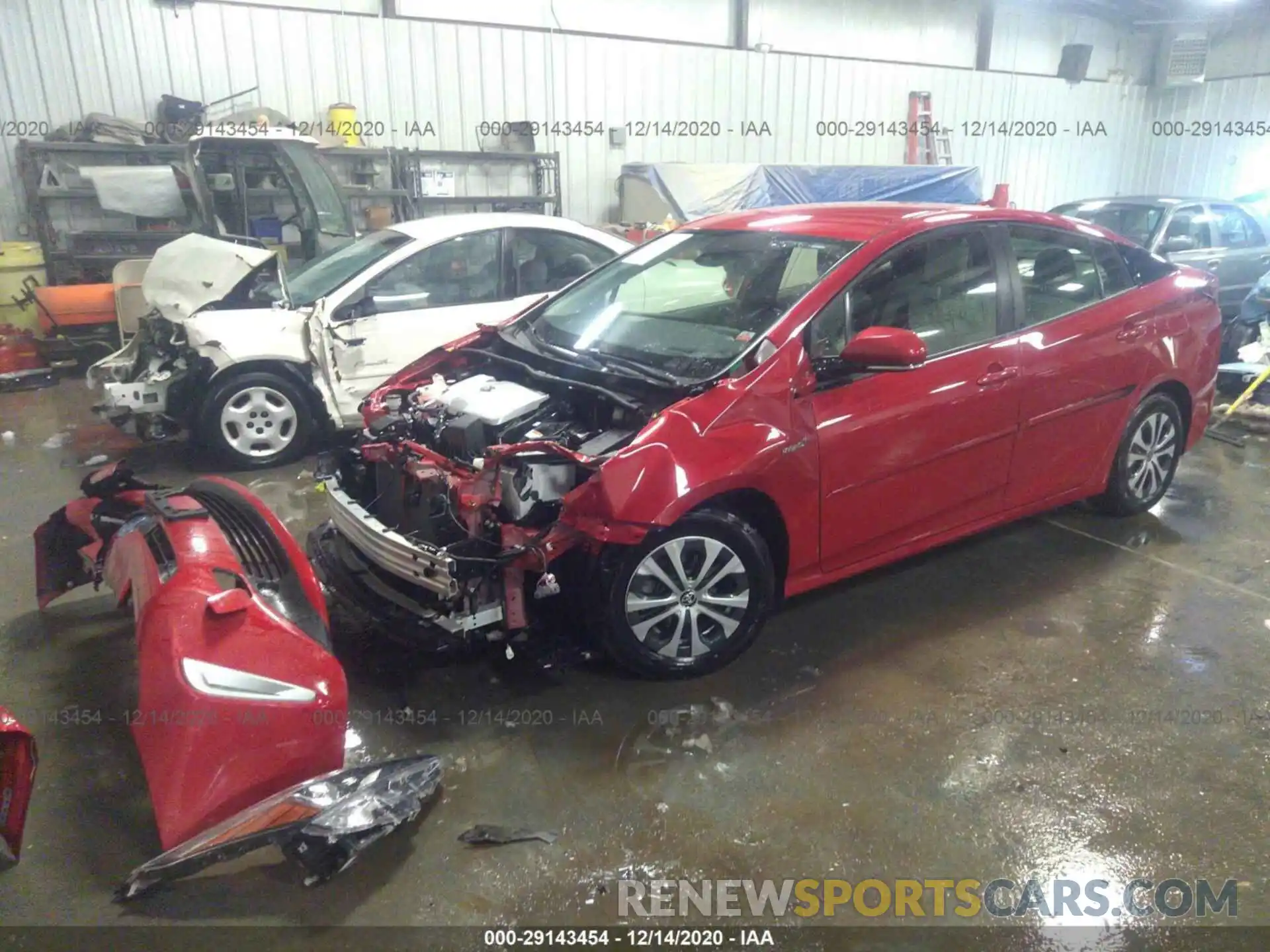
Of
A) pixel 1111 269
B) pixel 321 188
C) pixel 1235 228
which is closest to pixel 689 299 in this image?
pixel 1111 269

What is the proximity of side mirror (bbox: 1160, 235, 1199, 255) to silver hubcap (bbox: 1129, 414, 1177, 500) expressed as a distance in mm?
4895

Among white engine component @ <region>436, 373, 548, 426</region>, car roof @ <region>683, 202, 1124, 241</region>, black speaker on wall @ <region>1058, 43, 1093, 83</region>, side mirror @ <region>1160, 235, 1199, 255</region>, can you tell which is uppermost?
black speaker on wall @ <region>1058, 43, 1093, 83</region>

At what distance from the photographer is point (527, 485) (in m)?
2.71

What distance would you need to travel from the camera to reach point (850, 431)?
9.84 feet

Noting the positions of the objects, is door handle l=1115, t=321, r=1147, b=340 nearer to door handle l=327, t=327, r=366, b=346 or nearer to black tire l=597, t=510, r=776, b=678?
black tire l=597, t=510, r=776, b=678

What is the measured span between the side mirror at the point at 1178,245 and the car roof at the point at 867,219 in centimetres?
520

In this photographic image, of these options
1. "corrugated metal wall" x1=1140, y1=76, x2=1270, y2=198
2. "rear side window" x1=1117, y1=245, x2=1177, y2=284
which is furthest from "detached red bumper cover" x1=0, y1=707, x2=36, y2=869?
"corrugated metal wall" x1=1140, y1=76, x2=1270, y2=198

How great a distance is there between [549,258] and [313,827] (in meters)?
4.24

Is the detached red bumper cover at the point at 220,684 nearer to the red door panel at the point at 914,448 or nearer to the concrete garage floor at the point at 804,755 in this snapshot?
the concrete garage floor at the point at 804,755

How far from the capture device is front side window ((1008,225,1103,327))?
3.55m

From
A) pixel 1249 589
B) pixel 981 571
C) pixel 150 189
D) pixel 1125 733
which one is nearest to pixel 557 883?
pixel 1125 733

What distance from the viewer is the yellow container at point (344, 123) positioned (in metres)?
9.66

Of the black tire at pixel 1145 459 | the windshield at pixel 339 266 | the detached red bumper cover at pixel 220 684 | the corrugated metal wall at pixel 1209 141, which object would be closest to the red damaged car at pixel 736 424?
the black tire at pixel 1145 459

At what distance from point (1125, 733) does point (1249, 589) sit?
1457 mm
